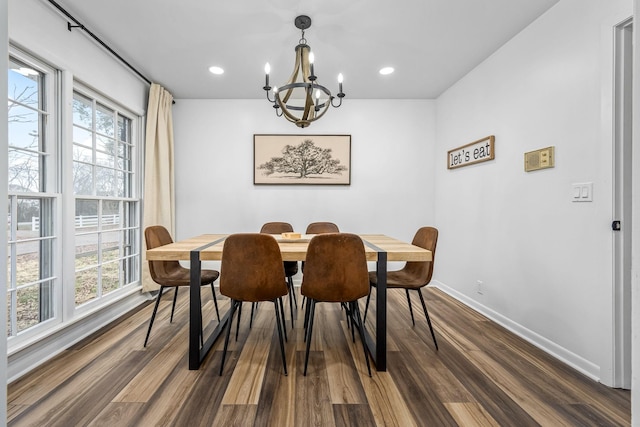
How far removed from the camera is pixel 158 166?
3.44 meters

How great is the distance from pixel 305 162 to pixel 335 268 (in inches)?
91.7

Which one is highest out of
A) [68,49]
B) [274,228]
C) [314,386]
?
[68,49]

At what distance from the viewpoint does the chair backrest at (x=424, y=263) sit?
7.19 feet

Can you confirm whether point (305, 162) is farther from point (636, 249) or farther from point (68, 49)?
point (636, 249)

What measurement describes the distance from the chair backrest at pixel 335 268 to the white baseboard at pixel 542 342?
56.9 inches

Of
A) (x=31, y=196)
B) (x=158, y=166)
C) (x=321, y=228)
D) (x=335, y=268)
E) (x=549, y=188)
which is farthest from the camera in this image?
(x=158, y=166)

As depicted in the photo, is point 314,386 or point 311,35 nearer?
point 314,386

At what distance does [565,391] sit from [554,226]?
41.5 inches

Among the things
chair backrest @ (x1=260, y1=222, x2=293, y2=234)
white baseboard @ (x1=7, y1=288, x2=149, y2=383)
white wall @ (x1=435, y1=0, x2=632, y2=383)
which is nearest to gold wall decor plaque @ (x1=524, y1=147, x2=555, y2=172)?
white wall @ (x1=435, y1=0, x2=632, y2=383)

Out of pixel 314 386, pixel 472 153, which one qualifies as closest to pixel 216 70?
pixel 472 153

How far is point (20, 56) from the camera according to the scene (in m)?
1.90

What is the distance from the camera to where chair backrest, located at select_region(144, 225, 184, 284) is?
2.20 m

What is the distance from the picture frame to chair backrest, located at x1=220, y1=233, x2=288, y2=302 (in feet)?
7.09

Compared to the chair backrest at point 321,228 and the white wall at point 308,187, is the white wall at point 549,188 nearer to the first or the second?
the white wall at point 308,187
